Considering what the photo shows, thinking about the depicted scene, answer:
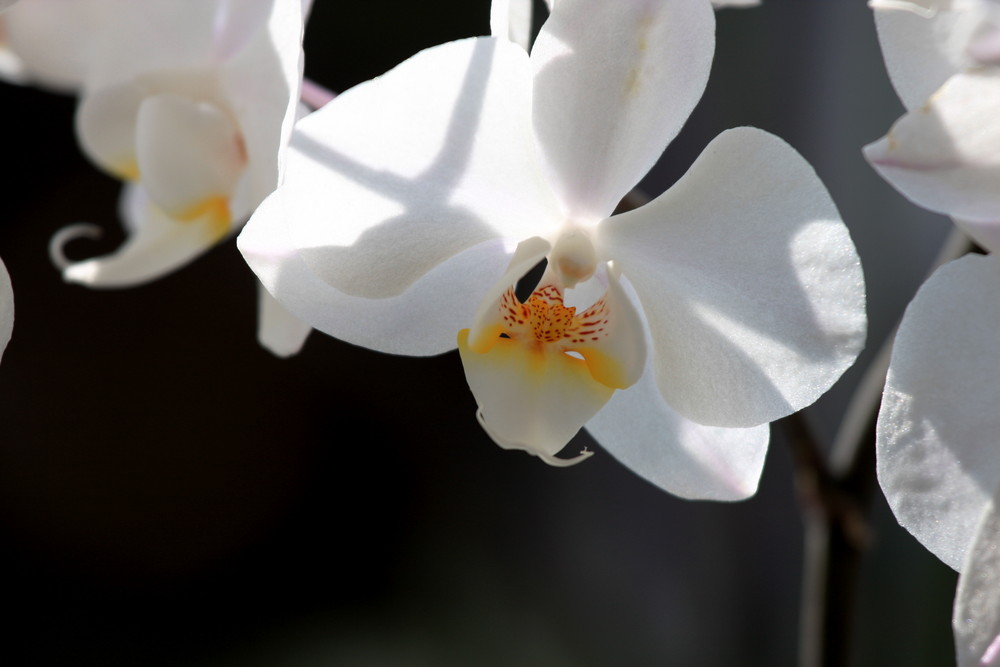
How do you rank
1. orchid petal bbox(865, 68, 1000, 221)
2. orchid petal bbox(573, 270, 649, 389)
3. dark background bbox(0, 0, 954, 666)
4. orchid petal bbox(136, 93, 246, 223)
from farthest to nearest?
1. dark background bbox(0, 0, 954, 666)
2. orchid petal bbox(136, 93, 246, 223)
3. orchid petal bbox(573, 270, 649, 389)
4. orchid petal bbox(865, 68, 1000, 221)

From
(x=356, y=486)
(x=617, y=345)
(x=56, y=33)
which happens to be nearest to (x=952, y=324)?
(x=617, y=345)

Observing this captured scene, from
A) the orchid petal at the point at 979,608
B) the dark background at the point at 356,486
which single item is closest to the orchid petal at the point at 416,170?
the orchid petal at the point at 979,608

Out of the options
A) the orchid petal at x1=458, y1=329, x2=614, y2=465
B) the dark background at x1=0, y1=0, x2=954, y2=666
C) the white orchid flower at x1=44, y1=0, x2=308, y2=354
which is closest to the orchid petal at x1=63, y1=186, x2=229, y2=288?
the white orchid flower at x1=44, y1=0, x2=308, y2=354

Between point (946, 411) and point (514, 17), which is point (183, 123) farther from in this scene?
point (946, 411)

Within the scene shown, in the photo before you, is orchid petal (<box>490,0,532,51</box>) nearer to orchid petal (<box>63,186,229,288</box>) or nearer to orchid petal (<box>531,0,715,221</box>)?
orchid petal (<box>531,0,715,221</box>)

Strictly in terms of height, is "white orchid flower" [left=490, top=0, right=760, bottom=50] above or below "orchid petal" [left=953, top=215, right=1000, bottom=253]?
above

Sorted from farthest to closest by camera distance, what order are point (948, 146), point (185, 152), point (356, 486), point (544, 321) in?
point (356, 486), point (185, 152), point (544, 321), point (948, 146)
